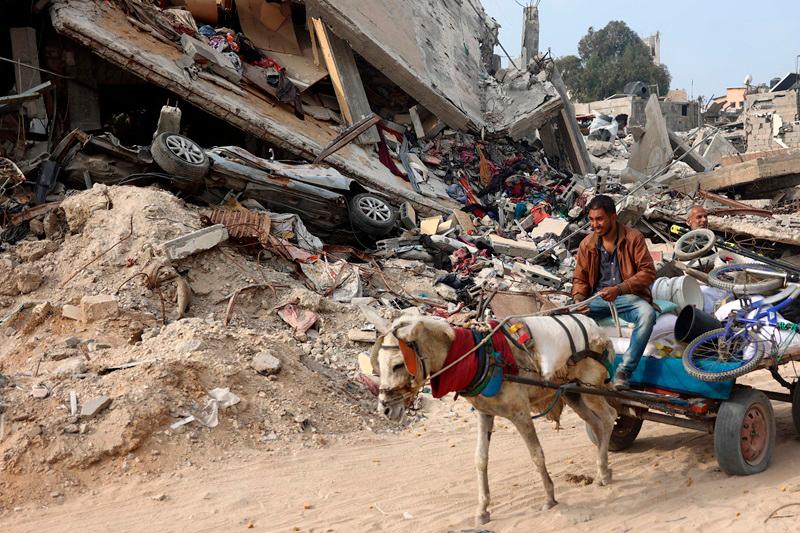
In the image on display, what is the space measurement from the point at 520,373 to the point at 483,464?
727 millimetres

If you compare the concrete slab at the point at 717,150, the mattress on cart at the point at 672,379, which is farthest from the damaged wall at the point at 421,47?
the mattress on cart at the point at 672,379

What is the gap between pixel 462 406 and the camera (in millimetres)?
9188

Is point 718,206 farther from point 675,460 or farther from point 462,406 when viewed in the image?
point 675,460

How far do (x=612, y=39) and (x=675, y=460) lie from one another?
74.3 meters

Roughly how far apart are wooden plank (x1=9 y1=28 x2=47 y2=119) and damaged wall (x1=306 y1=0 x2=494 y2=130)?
19.9 feet

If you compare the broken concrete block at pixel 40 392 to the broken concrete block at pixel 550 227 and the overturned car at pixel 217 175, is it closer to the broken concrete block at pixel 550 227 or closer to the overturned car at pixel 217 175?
the overturned car at pixel 217 175

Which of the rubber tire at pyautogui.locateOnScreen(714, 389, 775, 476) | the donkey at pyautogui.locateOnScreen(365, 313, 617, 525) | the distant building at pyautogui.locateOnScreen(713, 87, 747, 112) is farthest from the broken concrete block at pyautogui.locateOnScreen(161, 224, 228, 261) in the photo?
the distant building at pyautogui.locateOnScreen(713, 87, 747, 112)

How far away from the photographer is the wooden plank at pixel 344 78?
59.3 ft

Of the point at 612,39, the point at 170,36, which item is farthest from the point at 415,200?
the point at 612,39

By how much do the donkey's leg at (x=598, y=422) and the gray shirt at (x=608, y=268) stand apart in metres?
1.01

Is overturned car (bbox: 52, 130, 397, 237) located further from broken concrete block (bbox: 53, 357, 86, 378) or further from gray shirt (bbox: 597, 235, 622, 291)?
gray shirt (bbox: 597, 235, 622, 291)

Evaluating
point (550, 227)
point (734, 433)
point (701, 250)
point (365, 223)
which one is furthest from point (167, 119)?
point (734, 433)

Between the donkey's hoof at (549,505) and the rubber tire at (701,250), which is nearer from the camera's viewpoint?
the donkey's hoof at (549,505)

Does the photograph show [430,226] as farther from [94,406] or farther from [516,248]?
[94,406]
